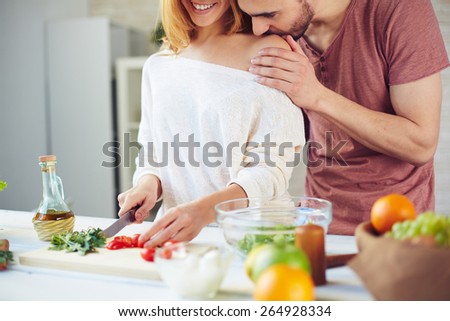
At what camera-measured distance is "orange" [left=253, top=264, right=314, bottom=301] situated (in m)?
0.77

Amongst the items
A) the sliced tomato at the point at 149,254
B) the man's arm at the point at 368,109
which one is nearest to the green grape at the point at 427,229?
the sliced tomato at the point at 149,254

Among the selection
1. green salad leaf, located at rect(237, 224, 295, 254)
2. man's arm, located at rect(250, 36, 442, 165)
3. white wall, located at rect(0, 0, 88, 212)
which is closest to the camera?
green salad leaf, located at rect(237, 224, 295, 254)

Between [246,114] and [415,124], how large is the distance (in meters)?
0.51

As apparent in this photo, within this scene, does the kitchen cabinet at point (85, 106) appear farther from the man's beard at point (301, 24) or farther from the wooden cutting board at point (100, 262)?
the wooden cutting board at point (100, 262)

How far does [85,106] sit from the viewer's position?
386 cm

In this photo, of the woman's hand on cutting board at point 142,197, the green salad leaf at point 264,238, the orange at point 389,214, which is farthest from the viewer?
the woman's hand on cutting board at point 142,197

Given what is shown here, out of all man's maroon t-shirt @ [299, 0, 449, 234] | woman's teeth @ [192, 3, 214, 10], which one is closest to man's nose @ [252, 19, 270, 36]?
woman's teeth @ [192, 3, 214, 10]

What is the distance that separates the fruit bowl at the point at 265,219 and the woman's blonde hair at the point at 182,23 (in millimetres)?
652

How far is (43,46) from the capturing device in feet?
12.8

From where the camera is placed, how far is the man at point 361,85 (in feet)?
5.28

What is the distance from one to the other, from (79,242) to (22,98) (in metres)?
2.82

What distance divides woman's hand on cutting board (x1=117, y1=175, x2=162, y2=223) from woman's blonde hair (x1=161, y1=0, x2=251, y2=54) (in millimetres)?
435

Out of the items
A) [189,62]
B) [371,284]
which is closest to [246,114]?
[189,62]

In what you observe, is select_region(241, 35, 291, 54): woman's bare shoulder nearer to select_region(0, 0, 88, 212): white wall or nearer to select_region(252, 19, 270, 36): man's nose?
select_region(252, 19, 270, 36): man's nose
